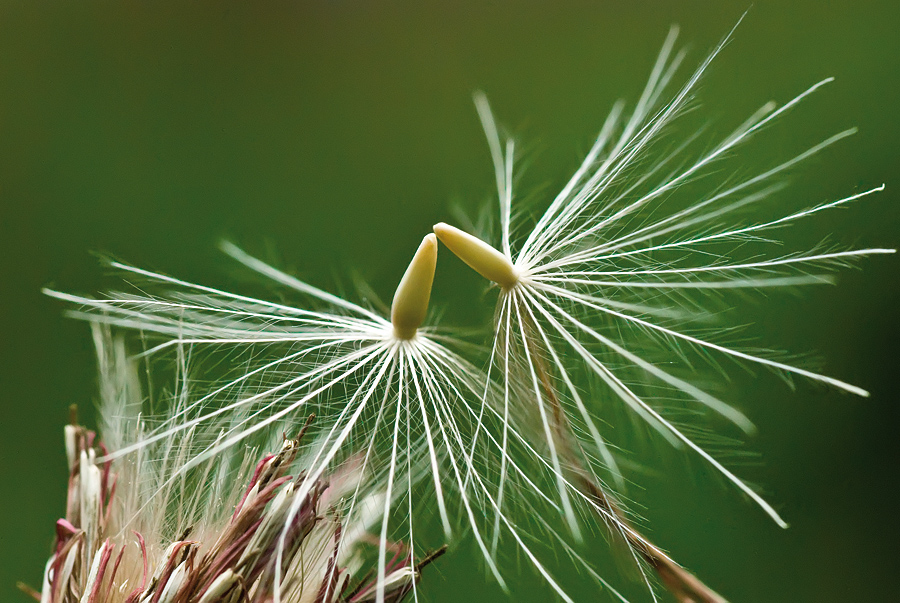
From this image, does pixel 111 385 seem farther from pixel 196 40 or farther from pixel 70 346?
pixel 196 40

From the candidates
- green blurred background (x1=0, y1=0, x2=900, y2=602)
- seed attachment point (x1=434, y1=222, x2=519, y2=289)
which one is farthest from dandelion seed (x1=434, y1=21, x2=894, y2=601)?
green blurred background (x1=0, y1=0, x2=900, y2=602)

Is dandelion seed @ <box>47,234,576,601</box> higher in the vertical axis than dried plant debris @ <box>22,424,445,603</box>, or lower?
higher

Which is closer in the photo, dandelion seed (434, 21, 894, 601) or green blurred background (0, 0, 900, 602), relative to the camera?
dandelion seed (434, 21, 894, 601)

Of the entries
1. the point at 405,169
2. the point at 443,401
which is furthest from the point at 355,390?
the point at 405,169

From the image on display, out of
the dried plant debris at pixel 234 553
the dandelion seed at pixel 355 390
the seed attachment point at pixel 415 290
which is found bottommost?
the dried plant debris at pixel 234 553

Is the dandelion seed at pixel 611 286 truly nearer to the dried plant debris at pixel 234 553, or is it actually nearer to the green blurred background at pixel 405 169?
the dried plant debris at pixel 234 553

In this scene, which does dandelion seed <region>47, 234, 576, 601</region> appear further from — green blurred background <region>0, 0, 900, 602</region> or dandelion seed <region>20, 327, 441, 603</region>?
green blurred background <region>0, 0, 900, 602</region>

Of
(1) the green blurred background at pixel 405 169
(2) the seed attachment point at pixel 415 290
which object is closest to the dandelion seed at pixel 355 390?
(2) the seed attachment point at pixel 415 290

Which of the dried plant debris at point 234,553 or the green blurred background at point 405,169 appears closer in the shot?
the dried plant debris at point 234,553
